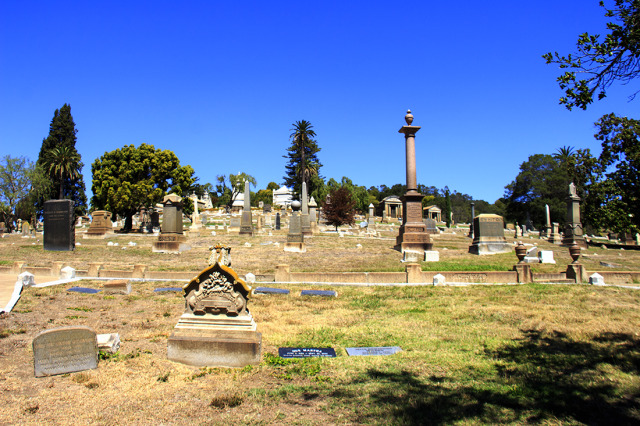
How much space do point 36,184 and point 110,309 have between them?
56.3 metres

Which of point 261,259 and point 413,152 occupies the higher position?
point 413,152

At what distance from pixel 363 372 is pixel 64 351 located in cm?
435

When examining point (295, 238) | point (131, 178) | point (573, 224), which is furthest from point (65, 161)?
point (573, 224)

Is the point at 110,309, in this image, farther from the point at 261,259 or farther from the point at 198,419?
the point at 261,259

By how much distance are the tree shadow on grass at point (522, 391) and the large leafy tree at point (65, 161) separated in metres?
63.5

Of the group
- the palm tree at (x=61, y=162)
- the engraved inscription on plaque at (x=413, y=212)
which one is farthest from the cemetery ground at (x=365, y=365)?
the palm tree at (x=61, y=162)

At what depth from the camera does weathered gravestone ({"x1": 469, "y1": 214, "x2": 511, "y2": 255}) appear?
910 inches

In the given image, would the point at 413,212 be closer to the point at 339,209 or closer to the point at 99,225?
the point at 99,225

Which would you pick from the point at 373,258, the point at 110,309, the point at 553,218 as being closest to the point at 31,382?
the point at 110,309

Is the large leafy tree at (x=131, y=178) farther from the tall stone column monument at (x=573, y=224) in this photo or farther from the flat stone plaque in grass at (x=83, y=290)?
the tall stone column monument at (x=573, y=224)

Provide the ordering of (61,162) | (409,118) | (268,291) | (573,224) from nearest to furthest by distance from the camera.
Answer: (268,291)
(409,118)
(573,224)
(61,162)

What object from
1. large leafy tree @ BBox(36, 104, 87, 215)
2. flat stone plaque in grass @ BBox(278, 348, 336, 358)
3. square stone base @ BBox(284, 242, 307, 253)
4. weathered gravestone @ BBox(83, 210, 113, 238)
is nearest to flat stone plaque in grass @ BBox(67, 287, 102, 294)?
flat stone plaque in grass @ BBox(278, 348, 336, 358)

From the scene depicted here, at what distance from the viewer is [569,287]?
13.1 metres

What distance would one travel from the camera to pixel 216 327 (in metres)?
6.70
